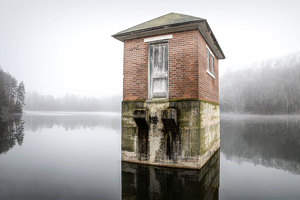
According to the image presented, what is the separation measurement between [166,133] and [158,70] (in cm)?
262

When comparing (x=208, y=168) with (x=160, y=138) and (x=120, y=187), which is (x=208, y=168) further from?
(x=120, y=187)

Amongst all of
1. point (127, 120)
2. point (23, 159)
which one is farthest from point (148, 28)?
point (23, 159)

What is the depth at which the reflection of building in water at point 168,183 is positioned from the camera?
531cm

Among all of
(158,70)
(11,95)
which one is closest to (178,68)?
(158,70)

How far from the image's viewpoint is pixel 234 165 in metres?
8.86

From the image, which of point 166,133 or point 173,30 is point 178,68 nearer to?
point 173,30

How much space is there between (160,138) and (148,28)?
4414 millimetres

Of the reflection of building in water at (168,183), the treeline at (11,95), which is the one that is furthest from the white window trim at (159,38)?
the treeline at (11,95)

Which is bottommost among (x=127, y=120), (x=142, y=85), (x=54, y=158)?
(x=54, y=158)

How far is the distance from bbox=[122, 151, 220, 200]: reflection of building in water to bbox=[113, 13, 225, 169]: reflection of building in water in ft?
1.34

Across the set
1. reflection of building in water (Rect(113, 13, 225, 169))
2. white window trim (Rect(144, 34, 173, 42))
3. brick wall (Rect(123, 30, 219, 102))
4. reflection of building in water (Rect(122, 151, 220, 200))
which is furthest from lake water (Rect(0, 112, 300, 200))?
white window trim (Rect(144, 34, 173, 42))

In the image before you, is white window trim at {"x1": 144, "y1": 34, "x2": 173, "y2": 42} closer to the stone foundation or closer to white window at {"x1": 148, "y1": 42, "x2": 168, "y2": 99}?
white window at {"x1": 148, "y1": 42, "x2": 168, "y2": 99}

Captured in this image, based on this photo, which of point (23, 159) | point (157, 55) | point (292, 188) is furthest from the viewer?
point (23, 159)

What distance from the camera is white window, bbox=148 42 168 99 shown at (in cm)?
795
